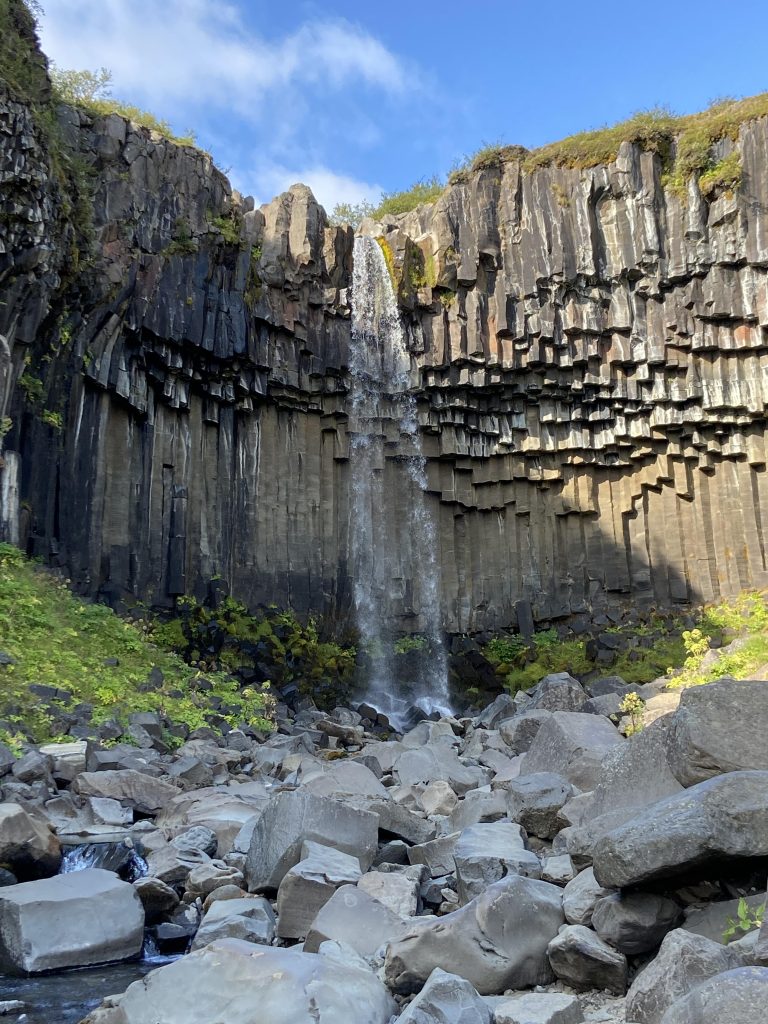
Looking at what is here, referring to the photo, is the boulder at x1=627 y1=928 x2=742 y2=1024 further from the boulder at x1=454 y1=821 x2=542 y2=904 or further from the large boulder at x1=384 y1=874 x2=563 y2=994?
the boulder at x1=454 y1=821 x2=542 y2=904

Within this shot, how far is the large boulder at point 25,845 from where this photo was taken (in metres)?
6.44

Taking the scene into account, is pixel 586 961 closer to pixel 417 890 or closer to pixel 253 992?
pixel 253 992

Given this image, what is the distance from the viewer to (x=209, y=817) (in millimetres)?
7875

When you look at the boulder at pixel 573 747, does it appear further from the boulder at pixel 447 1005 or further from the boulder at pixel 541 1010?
the boulder at pixel 447 1005

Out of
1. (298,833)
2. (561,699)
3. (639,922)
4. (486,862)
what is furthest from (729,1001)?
(561,699)

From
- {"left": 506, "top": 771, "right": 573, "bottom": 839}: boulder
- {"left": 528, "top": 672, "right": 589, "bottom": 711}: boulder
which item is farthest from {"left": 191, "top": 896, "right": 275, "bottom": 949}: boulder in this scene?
{"left": 528, "top": 672, "right": 589, "bottom": 711}: boulder

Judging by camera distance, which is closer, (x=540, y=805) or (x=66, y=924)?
(x=66, y=924)

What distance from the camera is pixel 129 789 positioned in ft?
28.5

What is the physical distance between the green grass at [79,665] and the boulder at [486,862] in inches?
230

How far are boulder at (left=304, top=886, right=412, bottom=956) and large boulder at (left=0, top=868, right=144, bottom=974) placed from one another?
140 centimetres

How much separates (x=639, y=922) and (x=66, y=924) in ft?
11.8

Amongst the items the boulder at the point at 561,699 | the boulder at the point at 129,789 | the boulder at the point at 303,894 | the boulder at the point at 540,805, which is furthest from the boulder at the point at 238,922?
the boulder at the point at 561,699

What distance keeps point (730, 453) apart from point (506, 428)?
5.67 metres

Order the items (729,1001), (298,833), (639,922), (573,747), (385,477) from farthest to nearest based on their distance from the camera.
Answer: (385,477)
(573,747)
(298,833)
(639,922)
(729,1001)
